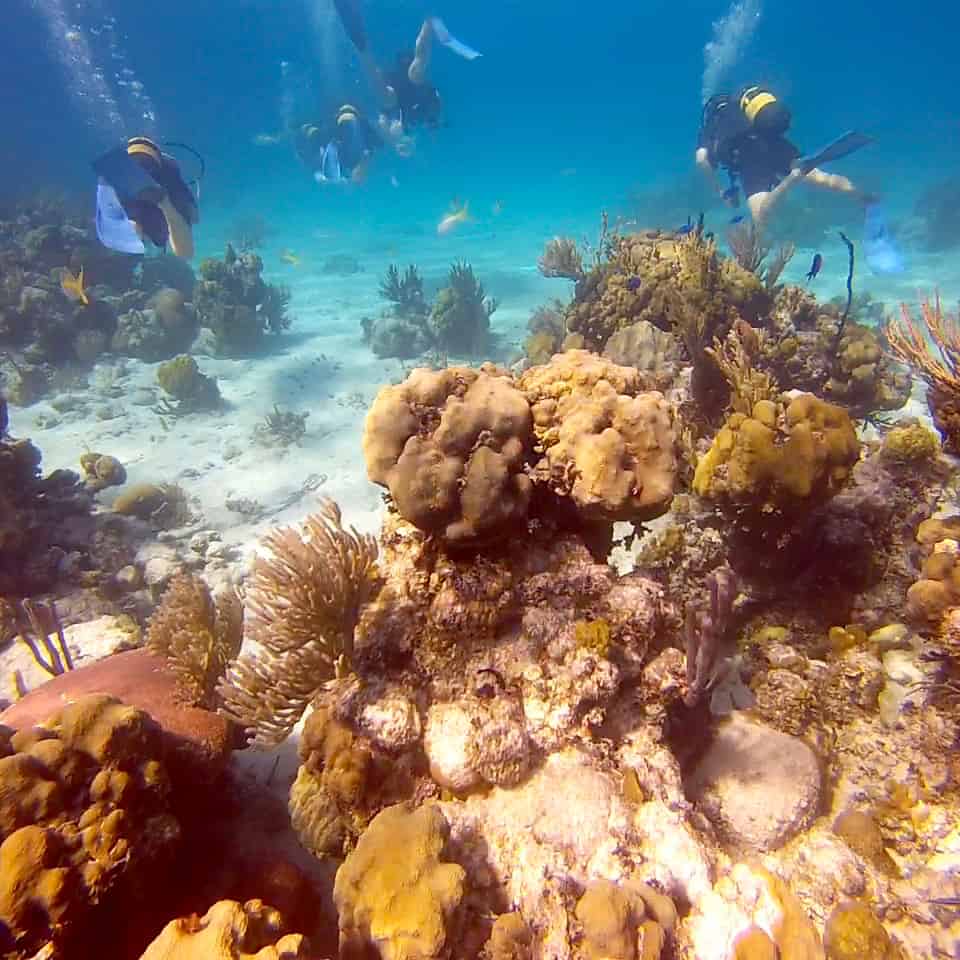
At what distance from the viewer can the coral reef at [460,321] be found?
1333cm

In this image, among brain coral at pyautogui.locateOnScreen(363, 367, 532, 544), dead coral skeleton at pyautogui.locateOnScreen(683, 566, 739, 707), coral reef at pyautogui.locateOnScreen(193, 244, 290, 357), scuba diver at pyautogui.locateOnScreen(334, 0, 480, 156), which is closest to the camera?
brain coral at pyautogui.locateOnScreen(363, 367, 532, 544)

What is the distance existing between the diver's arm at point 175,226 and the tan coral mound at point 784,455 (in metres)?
5.98

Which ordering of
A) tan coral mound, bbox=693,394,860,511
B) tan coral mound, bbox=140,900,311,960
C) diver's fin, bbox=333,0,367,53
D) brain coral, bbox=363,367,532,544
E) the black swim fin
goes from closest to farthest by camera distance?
tan coral mound, bbox=140,900,311,960 → brain coral, bbox=363,367,532,544 → tan coral mound, bbox=693,394,860,511 → the black swim fin → diver's fin, bbox=333,0,367,53

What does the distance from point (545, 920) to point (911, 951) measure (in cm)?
191

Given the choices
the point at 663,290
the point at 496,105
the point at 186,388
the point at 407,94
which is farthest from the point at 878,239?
the point at 496,105

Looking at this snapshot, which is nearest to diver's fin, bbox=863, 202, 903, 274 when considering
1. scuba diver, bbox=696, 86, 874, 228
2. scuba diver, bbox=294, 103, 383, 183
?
scuba diver, bbox=696, 86, 874, 228

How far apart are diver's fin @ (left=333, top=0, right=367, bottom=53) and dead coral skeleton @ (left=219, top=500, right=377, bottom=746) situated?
15.0 metres

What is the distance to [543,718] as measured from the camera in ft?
9.67

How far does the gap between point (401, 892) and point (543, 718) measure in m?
1.00

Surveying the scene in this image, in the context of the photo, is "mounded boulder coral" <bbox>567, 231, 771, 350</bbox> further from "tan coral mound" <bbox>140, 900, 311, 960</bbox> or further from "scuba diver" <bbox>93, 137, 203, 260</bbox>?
"tan coral mound" <bbox>140, 900, 311, 960</bbox>

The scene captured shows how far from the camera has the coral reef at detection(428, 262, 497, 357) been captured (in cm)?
1333

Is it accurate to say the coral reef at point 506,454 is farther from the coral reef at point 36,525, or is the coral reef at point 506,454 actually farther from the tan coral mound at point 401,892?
the coral reef at point 36,525

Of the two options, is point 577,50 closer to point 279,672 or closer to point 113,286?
point 113,286

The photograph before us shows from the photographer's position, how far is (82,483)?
8445 millimetres
